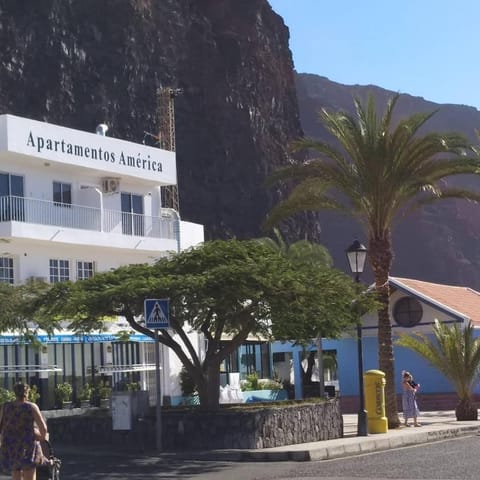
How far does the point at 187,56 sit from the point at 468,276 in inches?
2726

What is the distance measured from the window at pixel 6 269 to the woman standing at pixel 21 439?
2408cm

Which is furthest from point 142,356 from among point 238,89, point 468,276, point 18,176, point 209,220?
point 468,276

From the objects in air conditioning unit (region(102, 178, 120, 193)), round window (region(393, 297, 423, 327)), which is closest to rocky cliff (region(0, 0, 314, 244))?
air conditioning unit (region(102, 178, 120, 193))

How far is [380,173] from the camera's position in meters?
26.0

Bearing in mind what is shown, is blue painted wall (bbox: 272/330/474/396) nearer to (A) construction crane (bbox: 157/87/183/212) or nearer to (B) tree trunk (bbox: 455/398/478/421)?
(B) tree trunk (bbox: 455/398/478/421)

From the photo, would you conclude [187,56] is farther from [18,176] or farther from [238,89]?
[18,176]

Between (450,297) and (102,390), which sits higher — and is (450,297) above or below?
above

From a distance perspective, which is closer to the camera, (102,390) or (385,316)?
(385,316)

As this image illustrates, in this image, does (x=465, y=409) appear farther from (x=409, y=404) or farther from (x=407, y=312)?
(x=407, y=312)

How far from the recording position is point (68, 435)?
22125mm

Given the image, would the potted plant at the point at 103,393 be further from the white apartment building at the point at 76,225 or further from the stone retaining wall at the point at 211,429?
the stone retaining wall at the point at 211,429

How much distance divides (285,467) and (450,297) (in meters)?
24.9

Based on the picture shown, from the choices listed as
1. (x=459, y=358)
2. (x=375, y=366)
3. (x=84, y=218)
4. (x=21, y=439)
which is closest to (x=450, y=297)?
Result: (x=375, y=366)

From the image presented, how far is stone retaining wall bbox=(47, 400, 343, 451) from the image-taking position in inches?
790
